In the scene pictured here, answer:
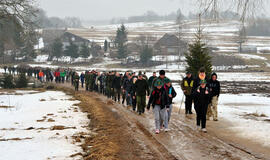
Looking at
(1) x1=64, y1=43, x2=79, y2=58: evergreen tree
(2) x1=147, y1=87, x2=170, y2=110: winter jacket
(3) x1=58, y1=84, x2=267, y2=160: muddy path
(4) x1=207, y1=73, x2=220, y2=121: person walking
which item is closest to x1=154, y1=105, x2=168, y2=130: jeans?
(2) x1=147, y1=87, x2=170, y2=110: winter jacket

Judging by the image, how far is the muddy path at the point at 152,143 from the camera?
7.70 meters

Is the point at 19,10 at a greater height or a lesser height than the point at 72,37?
lesser

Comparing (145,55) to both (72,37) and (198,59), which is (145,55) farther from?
(198,59)

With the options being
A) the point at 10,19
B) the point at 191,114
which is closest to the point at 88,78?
the point at 10,19

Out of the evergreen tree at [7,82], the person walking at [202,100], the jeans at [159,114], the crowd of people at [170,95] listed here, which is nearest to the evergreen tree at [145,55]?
the evergreen tree at [7,82]

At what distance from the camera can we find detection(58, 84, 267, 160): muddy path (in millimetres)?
7703

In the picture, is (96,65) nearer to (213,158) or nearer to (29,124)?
(29,124)

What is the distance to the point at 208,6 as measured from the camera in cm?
1161

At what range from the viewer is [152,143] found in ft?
29.4

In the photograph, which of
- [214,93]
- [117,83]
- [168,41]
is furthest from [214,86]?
[168,41]

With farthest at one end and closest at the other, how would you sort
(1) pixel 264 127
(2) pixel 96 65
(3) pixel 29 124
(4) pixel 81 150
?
(2) pixel 96 65 → (3) pixel 29 124 → (1) pixel 264 127 → (4) pixel 81 150

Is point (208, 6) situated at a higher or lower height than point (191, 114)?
higher

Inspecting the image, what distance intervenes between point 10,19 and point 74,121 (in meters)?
15.0

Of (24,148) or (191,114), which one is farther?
(191,114)
